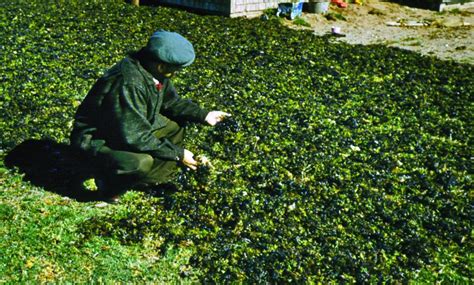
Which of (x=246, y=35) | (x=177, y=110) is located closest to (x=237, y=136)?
(x=177, y=110)

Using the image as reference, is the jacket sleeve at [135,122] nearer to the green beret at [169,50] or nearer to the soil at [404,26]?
the green beret at [169,50]

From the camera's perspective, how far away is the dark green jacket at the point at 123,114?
4.31m

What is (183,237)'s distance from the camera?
15.2 feet

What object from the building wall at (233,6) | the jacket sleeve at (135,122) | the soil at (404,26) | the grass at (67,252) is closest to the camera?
the grass at (67,252)

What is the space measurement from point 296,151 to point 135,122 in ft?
8.09

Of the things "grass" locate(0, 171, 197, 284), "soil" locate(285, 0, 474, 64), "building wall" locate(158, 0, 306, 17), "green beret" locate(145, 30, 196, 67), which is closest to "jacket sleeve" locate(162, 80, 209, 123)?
"green beret" locate(145, 30, 196, 67)

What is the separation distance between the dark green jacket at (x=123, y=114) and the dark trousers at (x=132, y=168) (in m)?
0.08

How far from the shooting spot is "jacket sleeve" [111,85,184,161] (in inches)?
169

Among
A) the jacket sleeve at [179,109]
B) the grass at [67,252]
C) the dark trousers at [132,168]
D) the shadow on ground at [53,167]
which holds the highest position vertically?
the jacket sleeve at [179,109]

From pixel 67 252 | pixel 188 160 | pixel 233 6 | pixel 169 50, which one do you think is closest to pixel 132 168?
pixel 188 160

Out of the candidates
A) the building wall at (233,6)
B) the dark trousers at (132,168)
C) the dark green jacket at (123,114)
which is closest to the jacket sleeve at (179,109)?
the dark trousers at (132,168)

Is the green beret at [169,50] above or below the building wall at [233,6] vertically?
above

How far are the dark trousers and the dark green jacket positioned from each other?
8cm

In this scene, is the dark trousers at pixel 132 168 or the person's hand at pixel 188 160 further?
the person's hand at pixel 188 160
